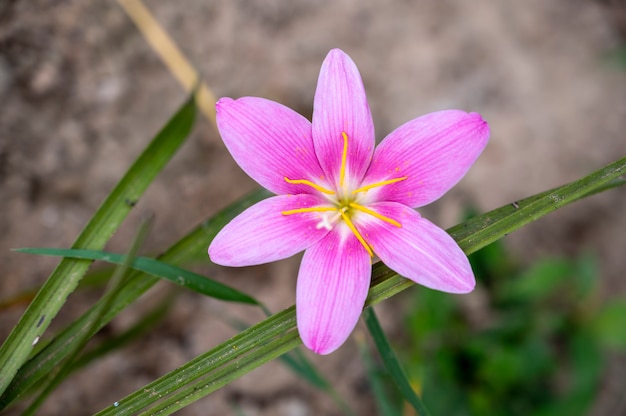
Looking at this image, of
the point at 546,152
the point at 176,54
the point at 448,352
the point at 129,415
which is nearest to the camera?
the point at 129,415

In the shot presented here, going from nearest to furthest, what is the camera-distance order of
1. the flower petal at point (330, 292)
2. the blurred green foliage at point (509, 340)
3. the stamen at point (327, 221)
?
the flower petal at point (330, 292)
the stamen at point (327, 221)
the blurred green foliage at point (509, 340)

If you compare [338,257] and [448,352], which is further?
[448,352]

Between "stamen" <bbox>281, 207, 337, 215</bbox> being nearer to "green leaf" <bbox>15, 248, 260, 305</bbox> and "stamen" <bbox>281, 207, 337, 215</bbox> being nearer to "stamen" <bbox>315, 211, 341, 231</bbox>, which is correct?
"stamen" <bbox>315, 211, 341, 231</bbox>

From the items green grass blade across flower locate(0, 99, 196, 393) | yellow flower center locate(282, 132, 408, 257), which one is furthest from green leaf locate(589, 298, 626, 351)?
green grass blade across flower locate(0, 99, 196, 393)

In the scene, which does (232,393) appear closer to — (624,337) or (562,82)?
(624,337)

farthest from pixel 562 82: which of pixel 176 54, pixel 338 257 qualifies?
pixel 338 257

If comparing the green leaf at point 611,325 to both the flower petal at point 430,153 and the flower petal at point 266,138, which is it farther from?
the flower petal at point 266,138

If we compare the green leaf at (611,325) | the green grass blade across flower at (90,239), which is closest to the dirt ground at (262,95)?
the green leaf at (611,325)
